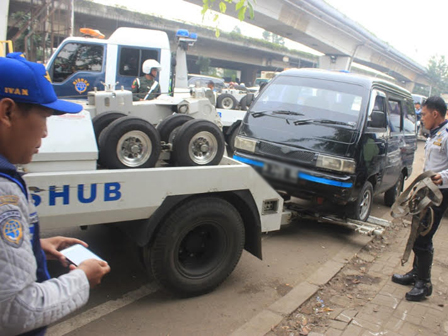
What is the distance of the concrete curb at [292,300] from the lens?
3197 mm

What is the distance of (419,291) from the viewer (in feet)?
12.5

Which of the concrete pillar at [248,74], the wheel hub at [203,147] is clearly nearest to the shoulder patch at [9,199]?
the wheel hub at [203,147]

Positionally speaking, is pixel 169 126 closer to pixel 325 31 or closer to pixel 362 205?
pixel 362 205

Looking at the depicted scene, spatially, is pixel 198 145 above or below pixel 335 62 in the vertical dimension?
below

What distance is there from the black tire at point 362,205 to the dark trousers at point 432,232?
1.50 meters

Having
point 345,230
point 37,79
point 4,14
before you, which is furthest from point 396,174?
point 4,14

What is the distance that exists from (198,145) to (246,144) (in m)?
1.57

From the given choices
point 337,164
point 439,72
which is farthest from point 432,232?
point 439,72

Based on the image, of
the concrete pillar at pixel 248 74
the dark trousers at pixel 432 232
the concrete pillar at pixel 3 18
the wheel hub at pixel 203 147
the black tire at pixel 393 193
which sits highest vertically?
the concrete pillar at pixel 248 74

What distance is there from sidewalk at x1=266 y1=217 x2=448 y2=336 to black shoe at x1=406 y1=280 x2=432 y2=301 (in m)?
0.05

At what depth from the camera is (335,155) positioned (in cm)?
469

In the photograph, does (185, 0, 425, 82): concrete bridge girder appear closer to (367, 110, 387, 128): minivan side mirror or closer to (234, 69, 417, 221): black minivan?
(234, 69, 417, 221): black minivan

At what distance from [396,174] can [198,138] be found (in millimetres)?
4449

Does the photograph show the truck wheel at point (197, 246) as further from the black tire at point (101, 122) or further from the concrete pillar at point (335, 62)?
the concrete pillar at point (335, 62)
